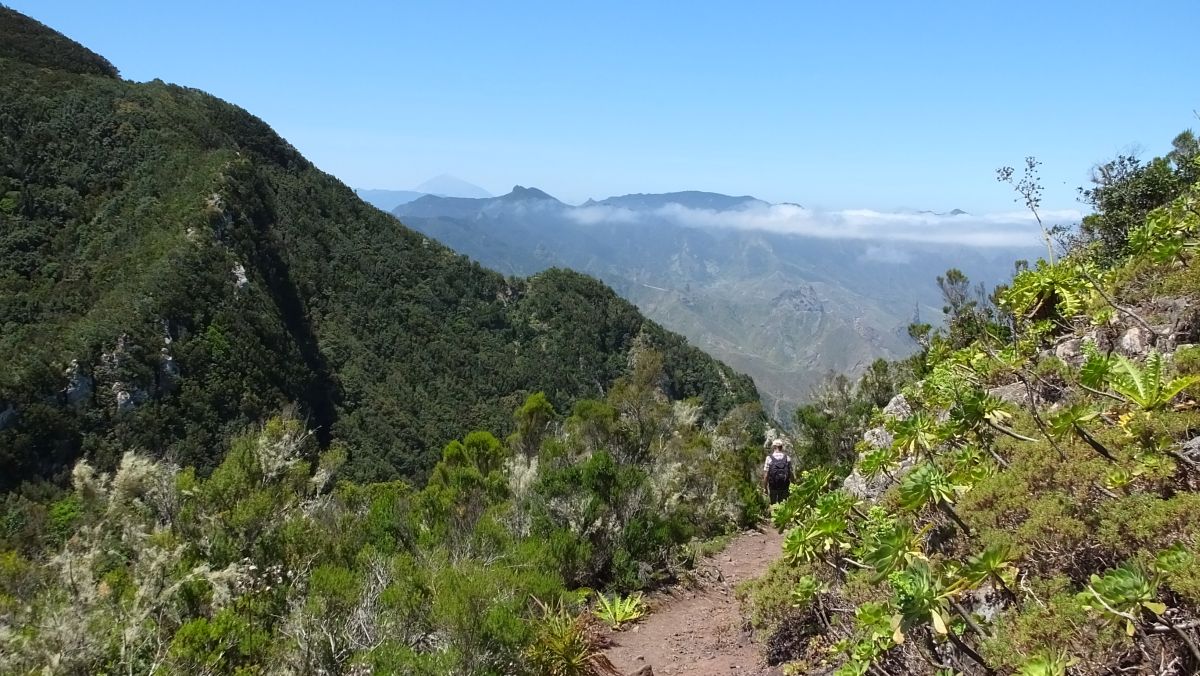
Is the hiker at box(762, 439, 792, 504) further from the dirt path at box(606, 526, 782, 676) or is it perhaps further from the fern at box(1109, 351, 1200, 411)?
the fern at box(1109, 351, 1200, 411)

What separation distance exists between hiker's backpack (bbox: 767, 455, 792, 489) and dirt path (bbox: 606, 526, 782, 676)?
3.46ft

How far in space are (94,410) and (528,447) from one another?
40.0 metres

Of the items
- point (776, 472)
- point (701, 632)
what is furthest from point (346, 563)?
point (776, 472)

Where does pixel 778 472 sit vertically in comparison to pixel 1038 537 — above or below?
below

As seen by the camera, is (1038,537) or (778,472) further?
(778,472)

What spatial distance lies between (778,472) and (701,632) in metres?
4.15

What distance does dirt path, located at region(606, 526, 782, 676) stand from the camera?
6.25 m

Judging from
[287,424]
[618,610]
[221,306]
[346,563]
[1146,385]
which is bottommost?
[221,306]

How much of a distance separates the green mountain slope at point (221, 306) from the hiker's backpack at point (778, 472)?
38.0 m

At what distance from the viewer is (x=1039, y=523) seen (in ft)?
12.3

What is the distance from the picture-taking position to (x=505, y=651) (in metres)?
5.43

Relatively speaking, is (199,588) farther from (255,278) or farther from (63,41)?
(63,41)

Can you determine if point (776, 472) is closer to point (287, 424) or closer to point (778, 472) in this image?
point (778, 472)

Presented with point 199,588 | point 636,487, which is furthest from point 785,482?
point 199,588
